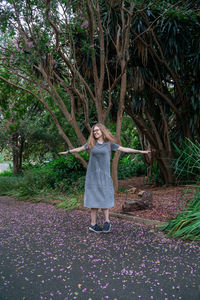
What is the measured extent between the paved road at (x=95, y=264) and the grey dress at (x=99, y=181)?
1.54ft

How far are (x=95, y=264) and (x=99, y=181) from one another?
1.34 metres

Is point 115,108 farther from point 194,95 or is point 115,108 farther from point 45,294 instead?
point 45,294

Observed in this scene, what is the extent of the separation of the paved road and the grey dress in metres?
0.47

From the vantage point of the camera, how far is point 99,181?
3852 millimetres

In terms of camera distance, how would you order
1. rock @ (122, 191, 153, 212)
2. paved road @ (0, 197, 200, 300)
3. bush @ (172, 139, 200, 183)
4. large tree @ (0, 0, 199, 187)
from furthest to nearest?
large tree @ (0, 0, 199, 187)
rock @ (122, 191, 153, 212)
bush @ (172, 139, 200, 183)
paved road @ (0, 197, 200, 300)

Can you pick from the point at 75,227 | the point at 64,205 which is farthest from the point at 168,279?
the point at 64,205

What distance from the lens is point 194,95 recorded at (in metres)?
6.90

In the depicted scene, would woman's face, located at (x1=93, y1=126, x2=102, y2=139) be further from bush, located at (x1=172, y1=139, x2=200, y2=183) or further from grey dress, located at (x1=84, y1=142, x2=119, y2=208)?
bush, located at (x1=172, y1=139, x2=200, y2=183)

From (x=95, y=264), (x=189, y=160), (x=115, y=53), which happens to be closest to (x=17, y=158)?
(x=115, y=53)

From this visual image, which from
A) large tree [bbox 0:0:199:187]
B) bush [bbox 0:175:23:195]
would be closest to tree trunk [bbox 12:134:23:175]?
bush [bbox 0:175:23:195]

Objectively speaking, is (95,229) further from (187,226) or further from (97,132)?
(97,132)

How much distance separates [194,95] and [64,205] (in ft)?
14.2

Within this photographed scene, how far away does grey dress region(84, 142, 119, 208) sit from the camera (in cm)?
382

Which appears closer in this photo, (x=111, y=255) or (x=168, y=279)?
(x=168, y=279)
